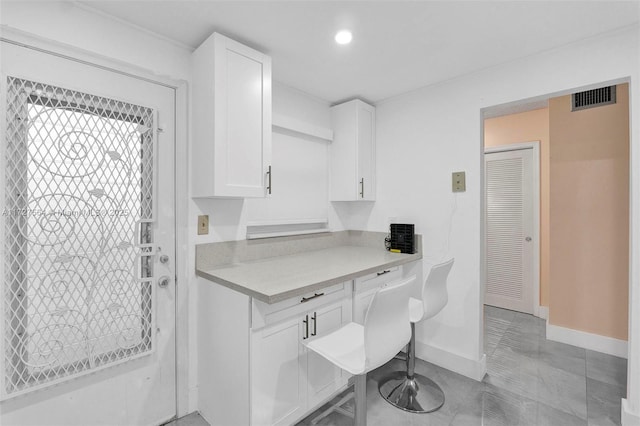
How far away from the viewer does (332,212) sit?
2.96 m

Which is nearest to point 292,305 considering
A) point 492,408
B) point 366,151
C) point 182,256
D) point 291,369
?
point 291,369

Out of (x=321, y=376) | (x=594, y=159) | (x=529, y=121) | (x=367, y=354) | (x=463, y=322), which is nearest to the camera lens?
(x=367, y=354)

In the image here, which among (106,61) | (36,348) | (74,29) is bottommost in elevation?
(36,348)

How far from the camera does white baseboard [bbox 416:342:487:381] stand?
222 centimetres

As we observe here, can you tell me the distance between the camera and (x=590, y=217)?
267 cm

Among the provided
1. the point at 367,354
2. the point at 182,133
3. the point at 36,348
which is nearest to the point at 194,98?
the point at 182,133

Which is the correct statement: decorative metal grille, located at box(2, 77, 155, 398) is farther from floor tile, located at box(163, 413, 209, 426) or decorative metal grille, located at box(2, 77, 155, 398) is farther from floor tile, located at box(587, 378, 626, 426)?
floor tile, located at box(587, 378, 626, 426)

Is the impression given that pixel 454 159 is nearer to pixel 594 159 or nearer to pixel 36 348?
pixel 594 159

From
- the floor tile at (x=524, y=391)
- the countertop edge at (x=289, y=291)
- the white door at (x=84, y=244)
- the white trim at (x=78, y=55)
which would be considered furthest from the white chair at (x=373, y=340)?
the white trim at (x=78, y=55)

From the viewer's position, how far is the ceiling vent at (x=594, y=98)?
253 centimetres

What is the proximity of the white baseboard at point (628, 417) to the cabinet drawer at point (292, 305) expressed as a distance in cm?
175

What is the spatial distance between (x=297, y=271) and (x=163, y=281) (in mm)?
827

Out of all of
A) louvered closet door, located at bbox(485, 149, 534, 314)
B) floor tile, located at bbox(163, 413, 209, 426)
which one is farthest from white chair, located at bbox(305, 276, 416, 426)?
louvered closet door, located at bbox(485, 149, 534, 314)

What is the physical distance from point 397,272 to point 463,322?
65 cm
